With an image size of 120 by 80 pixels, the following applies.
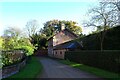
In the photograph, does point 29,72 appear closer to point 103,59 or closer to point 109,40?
point 103,59

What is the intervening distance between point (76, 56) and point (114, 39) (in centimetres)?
927

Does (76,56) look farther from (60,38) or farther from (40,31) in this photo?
(40,31)

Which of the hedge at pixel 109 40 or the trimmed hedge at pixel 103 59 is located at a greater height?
the hedge at pixel 109 40

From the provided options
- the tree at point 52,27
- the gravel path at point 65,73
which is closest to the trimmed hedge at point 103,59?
the gravel path at point 65,73

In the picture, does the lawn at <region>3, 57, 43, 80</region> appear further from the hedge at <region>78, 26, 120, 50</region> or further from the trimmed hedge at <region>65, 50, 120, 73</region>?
the hedge at <region>78, 26, 120, 50</region>

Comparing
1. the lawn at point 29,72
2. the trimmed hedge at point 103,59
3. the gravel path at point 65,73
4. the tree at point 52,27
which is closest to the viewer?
the lawn at point 29,72

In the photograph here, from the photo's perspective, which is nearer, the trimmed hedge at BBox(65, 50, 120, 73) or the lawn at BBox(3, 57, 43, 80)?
the lawn at BBox(3, 57, 43, 80)

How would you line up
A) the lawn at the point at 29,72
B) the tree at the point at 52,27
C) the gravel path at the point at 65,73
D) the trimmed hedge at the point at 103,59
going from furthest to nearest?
the tree at the point at 52,27, the trimmed hedge at the point at 103,59, the gravel path at the point at 65,73, the lawn at the point at 29,72

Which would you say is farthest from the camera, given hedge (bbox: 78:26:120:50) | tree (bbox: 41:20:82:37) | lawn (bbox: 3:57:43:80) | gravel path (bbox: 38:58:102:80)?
tree (bbox: 41:20:82:37)

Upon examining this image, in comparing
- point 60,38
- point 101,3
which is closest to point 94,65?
point 101,3

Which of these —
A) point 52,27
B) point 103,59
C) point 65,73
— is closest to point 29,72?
point 65,73

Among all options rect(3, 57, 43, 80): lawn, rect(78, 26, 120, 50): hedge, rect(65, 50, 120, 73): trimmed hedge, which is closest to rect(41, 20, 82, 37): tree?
rect(78, 26, 120, 50): hedge

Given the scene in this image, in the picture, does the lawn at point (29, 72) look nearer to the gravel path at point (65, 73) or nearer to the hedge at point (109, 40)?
the gravel path at point (65, 73)

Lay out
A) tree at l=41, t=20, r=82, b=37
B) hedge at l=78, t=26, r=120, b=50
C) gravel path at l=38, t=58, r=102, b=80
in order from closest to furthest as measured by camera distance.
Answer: gravel path at l=38, t=58, r=102, b=80 < hedge at l=78, t=26, r=120, b=50 < tree at l=41, t=20, r=82, b=37
